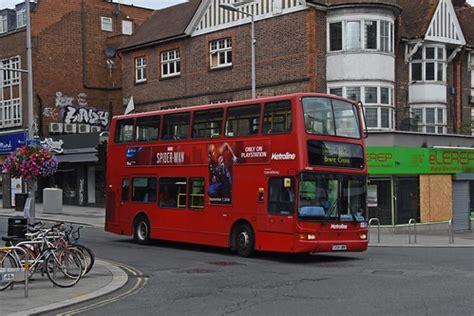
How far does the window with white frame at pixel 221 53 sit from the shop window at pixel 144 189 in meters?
13.0

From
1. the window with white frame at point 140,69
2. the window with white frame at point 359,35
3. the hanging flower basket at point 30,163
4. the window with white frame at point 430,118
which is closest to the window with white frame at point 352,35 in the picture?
the window with white frame at point 359,35

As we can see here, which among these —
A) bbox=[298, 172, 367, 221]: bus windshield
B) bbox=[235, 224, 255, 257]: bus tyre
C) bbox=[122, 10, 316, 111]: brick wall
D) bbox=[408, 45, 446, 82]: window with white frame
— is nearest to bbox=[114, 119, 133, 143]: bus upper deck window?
bbox=[235, 224, 255, 257]: bus tyre

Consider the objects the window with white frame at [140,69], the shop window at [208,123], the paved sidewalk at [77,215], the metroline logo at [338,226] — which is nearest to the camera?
the metroline logo at [338,226]

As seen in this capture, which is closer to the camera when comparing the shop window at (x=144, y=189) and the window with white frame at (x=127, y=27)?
the shop window at (x=144, y=189)

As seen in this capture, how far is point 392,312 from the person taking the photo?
30.3 ft

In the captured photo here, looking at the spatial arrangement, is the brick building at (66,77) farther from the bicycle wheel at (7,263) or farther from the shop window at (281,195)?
the bicycle wheel at (7,263)

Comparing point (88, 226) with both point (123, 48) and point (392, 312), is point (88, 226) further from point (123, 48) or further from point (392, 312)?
point (392, 312)

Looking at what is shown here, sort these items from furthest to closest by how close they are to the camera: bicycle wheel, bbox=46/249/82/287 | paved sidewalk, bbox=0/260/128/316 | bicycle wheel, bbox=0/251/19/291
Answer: bicycle wheel, bbox=46/249/82/287 → bicycle wheel, bbox=0/251/19/291 → paved sidewalk, bbox=0/260/128/316

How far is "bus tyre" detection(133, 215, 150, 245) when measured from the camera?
66.5 feet

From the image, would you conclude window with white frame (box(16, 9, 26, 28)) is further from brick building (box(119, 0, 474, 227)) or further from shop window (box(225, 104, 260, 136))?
shop window (box(225, 104, 260, 136))

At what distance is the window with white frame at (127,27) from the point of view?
159 ft

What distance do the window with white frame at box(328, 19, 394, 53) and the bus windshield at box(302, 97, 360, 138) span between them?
1229 cm

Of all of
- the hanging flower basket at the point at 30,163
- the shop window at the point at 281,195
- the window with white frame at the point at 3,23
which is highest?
the window with white frame at the point at 3,23

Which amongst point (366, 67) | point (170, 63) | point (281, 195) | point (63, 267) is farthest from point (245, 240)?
point (170, 63)
